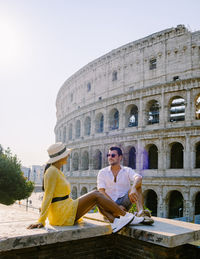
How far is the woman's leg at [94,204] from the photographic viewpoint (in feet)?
11.2

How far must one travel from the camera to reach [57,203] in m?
3.31

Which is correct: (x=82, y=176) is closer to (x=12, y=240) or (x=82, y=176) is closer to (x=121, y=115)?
(x=121, y=115)

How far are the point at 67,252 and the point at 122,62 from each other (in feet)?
74.8

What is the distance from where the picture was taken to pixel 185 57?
20797 mm

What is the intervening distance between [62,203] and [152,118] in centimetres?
2100

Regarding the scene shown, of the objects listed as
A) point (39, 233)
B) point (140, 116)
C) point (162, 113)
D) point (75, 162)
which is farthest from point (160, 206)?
point (39, 233)

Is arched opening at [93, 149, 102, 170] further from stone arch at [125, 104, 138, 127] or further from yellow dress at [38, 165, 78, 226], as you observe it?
yellow dress at [38, 165, 78, 226]

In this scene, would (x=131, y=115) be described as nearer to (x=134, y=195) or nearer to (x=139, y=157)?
(x=139, y=157)

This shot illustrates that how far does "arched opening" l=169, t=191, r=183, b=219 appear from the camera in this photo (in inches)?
816

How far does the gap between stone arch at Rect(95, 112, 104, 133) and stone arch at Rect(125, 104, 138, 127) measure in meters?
2.90

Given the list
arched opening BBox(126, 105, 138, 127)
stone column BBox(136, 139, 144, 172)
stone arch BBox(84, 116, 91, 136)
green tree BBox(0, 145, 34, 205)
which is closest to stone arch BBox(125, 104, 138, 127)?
arched opening BBox(126, 105, 138, 127)

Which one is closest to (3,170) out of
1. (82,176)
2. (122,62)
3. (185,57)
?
(82,176)

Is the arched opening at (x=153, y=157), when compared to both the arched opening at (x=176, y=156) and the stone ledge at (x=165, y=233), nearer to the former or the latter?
the arched opening at (x=176, y=156)

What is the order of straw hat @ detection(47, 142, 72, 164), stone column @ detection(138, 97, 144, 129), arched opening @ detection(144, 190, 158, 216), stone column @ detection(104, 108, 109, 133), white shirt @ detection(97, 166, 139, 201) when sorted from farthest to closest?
stone column @ detection(104, 108, 109, 133)
stone column @ detection(138, 97, 144, 129)
arched opening @ detection(144, 190, 158, 216)
white shirt @ detection(97, 166, 139, 201)
straw hat @ detection(47, 142, 72, 164)
